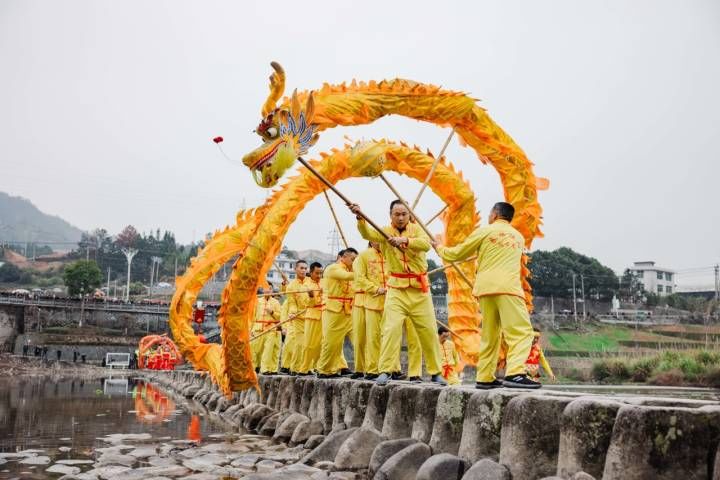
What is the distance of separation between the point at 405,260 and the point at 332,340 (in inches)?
102

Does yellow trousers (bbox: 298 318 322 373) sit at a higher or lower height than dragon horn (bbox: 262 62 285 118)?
lower

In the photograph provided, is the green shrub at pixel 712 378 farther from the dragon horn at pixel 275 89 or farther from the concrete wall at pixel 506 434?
the dragon horn at pixel 275 89

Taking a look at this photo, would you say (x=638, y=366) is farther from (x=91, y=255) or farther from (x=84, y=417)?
(x=91, y=255)

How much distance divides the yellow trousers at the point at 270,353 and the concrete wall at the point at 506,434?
230 inches

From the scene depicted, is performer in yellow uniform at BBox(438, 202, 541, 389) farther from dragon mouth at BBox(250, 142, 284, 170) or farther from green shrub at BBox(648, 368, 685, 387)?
green shrub at BBox(648, 368, 685, 387)

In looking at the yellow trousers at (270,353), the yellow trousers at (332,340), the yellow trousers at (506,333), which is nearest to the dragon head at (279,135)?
the yellow trousers at (332,340)

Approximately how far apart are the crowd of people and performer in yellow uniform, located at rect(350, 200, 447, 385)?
0.03ft

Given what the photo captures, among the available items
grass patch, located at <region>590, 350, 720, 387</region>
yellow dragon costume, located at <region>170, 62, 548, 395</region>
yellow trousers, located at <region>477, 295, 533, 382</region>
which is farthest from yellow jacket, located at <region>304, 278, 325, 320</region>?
grass patch, located at <region>590, 350, 720, 387</region>

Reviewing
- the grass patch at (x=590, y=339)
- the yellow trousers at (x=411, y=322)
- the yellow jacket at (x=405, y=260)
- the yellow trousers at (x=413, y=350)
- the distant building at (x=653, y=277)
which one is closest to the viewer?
the yellow trousers at (x=411, y=322)

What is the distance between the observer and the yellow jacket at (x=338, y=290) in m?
8.88

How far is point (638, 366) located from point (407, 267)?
14.7 metres

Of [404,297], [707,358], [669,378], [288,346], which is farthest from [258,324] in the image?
[707,358]

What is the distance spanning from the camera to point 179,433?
314 inches

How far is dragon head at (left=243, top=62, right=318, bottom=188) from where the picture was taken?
6.92m
